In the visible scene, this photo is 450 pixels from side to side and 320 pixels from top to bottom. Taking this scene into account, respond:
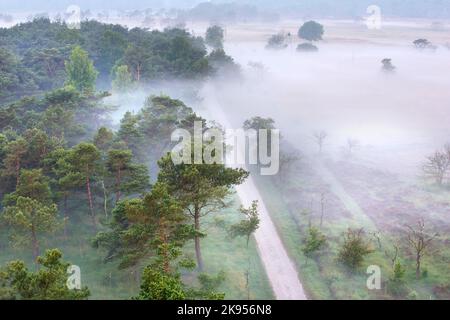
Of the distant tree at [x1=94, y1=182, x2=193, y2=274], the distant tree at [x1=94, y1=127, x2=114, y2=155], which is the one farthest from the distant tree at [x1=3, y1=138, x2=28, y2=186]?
the distant tree at [x1=94, y1=182, x2=193, y2=274]

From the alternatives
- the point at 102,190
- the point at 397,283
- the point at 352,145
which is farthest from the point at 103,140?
the point at 352,145

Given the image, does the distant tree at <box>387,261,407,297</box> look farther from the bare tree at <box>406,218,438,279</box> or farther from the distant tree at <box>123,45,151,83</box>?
the distant tree at <box>123,45,151,83</box>

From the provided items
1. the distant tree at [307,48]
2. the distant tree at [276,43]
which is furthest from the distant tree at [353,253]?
the distant tree at [276,43]

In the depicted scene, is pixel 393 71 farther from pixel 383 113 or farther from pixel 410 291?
pixel 410 291

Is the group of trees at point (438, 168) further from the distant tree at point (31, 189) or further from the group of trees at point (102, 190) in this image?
the distant tree at point (31, 189)

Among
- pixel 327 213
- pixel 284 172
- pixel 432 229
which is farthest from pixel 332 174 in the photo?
pixel 432 229

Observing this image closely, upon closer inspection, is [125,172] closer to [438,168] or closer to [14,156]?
[14,156]

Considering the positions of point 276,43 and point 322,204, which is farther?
point 276,43
